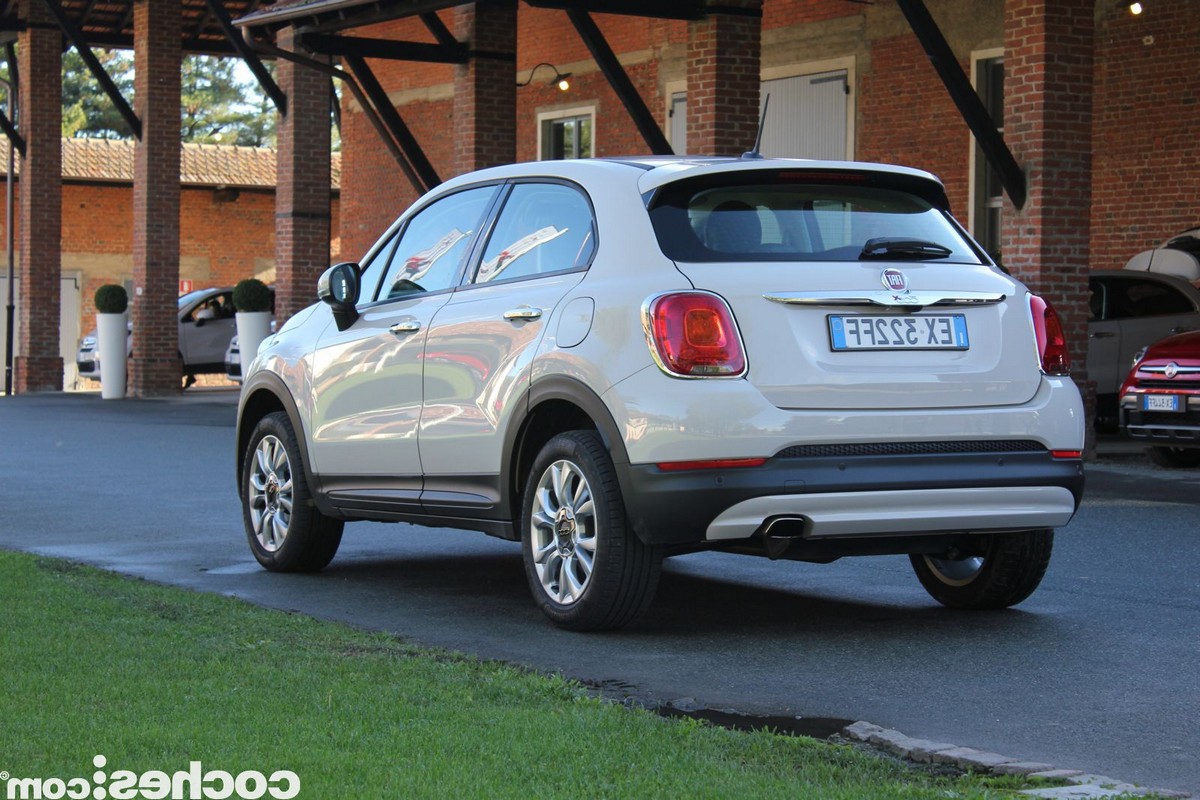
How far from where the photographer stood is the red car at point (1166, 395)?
13742mm

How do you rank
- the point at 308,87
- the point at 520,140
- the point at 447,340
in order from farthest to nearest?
1. the point at 520,140
2. the point at 308,87
3. the point at 447,340

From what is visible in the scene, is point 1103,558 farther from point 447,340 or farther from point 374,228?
point 374,228

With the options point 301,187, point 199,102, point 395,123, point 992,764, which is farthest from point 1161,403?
point 199,102

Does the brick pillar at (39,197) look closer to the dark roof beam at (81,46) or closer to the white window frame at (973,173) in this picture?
the dark roof beam at (81,46)

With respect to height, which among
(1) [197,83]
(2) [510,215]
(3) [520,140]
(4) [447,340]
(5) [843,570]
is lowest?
(5) [843,570]

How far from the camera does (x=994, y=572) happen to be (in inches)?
298

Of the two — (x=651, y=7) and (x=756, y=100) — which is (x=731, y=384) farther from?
(x=756, y=100)

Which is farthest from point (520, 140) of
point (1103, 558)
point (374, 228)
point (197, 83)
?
point (197, 83)

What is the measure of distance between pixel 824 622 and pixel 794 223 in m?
1.59

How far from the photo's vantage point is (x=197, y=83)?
72.0 m

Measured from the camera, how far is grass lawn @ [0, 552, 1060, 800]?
4441 mm

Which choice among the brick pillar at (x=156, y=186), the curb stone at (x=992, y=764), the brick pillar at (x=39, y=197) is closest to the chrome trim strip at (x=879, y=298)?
the curb stone at (x=992, y=764)

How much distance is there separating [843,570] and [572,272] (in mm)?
2717

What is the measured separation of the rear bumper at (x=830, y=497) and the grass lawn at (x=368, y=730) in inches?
33.2
